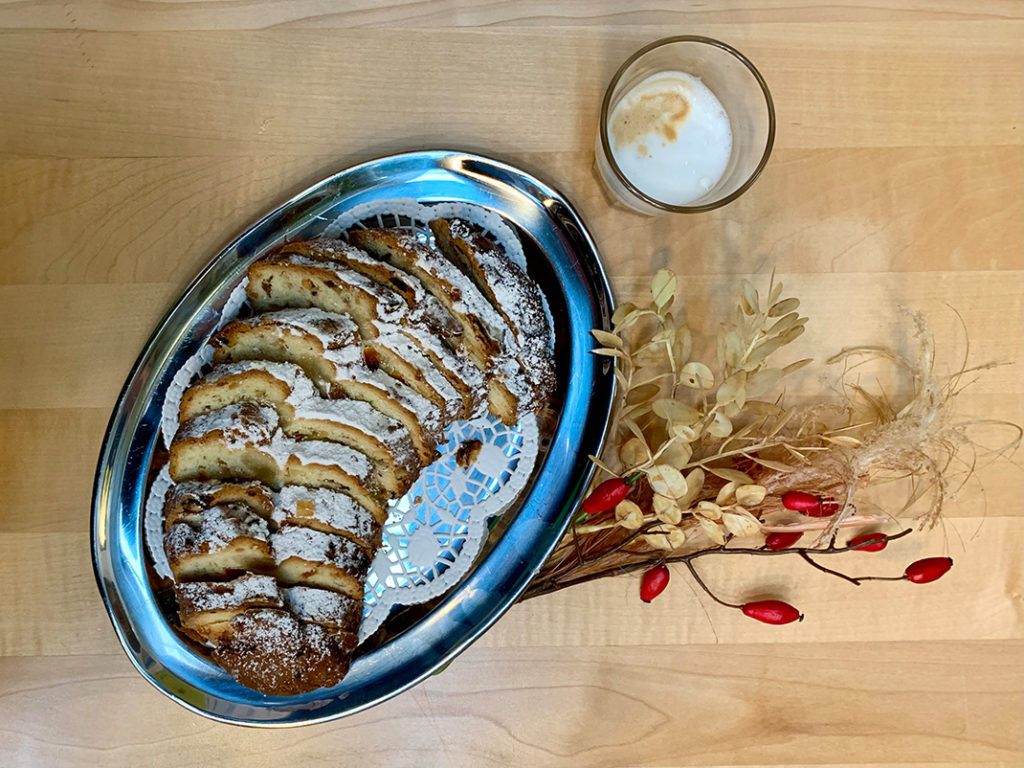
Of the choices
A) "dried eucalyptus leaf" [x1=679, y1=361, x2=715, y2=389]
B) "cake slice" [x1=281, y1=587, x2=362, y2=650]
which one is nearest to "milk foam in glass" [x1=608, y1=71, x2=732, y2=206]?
"dried eucalyptus leaf" [x1=679, y1=361, x2=715, y2=389]

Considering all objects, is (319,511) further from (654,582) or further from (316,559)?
(654,582)

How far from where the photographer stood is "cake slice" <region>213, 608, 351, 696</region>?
1.25m

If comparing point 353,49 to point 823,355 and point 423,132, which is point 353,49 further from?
point 823,355

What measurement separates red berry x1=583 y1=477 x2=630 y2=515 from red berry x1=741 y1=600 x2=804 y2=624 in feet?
1.27

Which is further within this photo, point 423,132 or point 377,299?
point 423,132

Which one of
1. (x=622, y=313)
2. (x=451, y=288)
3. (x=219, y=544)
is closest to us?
(x=219, y=544)

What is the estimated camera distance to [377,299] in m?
1.29

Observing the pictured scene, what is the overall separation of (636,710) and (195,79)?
1590 millimetres

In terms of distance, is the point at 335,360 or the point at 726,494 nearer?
the point at 335,360

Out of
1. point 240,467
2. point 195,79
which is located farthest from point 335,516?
point 195,79

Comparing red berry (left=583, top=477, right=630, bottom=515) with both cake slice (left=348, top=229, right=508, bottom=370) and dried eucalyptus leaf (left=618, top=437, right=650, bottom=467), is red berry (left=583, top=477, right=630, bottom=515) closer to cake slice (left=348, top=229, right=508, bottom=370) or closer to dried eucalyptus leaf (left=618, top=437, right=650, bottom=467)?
dried eucalyptus leaf (left=618, top=437, right=650, bottom=467)

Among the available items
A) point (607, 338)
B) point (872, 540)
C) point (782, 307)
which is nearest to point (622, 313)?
point (607, 338)

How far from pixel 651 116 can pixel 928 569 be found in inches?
41.9

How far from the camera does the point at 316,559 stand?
4.14 feet
